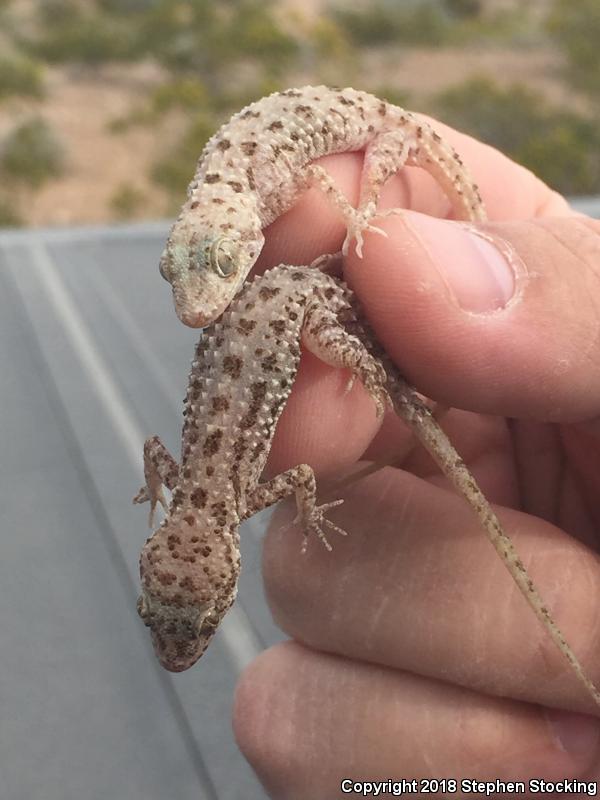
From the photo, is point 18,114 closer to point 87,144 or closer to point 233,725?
point 87,144

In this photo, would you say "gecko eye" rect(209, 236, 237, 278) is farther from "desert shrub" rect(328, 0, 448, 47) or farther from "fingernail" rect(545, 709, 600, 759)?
"desert shrub" rect(328, 0, 448, 47)

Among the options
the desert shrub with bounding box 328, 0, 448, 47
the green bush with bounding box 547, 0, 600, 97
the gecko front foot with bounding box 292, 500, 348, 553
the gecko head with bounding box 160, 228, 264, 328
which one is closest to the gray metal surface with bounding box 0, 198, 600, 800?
the gecko front foot with bounding box 292, 500, 348, 553

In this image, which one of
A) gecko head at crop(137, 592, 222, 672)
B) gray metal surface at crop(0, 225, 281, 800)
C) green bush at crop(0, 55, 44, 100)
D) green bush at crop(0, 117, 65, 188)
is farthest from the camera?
green bush at crop(0, 55, 44, 100)

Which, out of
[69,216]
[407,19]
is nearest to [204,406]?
[69,216]

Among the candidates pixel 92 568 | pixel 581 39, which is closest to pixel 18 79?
pixel 581 39

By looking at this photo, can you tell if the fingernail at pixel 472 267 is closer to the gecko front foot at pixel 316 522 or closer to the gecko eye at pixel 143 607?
the gecko front foot at pixel 316 522

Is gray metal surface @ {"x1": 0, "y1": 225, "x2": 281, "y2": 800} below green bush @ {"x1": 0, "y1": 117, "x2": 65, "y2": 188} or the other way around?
the other way around

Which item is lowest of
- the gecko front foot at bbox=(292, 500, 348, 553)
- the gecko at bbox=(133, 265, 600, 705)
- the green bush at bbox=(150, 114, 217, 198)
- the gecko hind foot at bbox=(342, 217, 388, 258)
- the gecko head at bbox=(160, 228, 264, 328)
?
the green bush at bbox=(150, 114, 217, 198)
